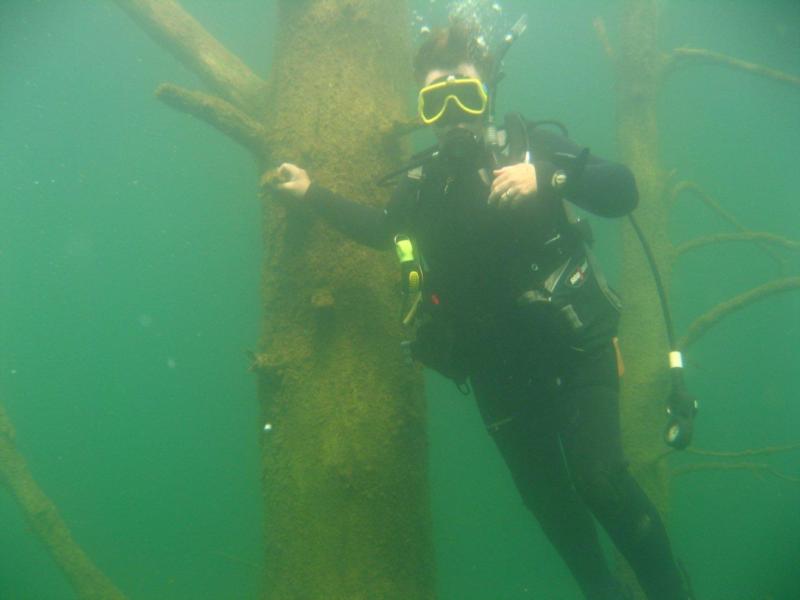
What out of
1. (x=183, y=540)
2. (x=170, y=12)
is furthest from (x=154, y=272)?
(x=170, y=12)

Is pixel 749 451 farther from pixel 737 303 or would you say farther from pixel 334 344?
pixel 334 344

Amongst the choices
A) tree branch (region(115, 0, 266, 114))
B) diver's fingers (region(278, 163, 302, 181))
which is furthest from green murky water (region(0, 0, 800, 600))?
diver's fingers (region(278, 163, 302, 181))

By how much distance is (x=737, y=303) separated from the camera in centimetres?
518

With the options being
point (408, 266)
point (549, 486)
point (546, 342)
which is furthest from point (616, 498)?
point (408, 266)

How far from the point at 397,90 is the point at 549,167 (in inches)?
93.1

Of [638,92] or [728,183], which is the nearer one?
[638,92]

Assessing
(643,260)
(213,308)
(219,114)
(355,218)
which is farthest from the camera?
(213,308)

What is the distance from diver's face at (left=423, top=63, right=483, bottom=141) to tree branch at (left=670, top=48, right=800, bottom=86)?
4646 mm

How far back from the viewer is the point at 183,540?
38250 mm

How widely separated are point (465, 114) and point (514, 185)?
0.69 m

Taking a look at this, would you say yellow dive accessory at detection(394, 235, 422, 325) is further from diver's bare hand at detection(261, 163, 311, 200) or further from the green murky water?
the green murky water

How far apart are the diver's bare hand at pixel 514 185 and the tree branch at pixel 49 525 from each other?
6721 millimetres

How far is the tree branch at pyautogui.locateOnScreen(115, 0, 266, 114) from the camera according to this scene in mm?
4680

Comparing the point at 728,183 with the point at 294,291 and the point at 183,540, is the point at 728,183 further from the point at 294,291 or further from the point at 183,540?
the point at 183,540
